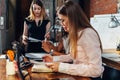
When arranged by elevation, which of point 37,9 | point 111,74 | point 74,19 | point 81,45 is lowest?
point 111,74

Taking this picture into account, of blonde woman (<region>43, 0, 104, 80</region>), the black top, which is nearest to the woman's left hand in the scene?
blonde woman (<region>43, 0, 104, 80</region>)

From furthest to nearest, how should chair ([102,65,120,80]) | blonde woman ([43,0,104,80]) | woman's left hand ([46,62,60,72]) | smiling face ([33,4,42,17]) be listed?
smiling face ([33,4,42,17])
chair ([102,65,120,80])
woman's left hand ([46,62,60,72])
blonde woman ([43,0,104,80])

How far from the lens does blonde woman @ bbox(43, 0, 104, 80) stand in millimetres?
1809

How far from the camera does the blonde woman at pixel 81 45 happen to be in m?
1.81

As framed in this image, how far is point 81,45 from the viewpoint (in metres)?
1.89

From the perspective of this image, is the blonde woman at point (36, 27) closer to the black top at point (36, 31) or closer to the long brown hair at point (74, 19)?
the black top at point (36, 31)

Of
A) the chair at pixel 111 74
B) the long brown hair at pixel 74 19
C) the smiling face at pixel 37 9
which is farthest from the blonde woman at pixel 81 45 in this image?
the smiling face at pixel 37 9

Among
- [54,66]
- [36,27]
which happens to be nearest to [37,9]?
[36,27]

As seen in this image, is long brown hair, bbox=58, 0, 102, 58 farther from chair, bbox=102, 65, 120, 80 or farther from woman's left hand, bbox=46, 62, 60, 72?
chair, bbox=102, 65, 120, 80

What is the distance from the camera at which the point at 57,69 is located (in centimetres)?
195

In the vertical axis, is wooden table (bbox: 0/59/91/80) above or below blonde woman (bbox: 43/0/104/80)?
below

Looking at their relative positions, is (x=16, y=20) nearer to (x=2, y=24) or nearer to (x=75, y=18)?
(x=2, y=24)

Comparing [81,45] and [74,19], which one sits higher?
[74,19]

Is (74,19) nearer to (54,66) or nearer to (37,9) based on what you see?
(54,66)
